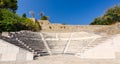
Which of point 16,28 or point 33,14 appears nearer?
point 16,28

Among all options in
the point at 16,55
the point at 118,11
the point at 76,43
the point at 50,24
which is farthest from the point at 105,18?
the point at 16,55

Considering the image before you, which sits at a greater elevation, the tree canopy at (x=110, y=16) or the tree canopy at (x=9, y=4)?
the tree canopy at (x=9, y=4)

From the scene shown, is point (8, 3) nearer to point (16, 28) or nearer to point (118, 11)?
point (16, 28)

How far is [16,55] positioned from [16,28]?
13.0 meters

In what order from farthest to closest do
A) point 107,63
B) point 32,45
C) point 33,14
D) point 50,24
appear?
point 33,14 < point 50,24 < point 32,45 < point 107,63

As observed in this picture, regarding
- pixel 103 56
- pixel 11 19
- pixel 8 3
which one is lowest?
pixel 103 56

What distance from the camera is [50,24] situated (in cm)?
4028

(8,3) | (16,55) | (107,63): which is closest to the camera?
(107,63)

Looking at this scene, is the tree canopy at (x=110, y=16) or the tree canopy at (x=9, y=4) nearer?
the tree canopy at (x=9, y=4)

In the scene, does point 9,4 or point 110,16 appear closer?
point 9,4

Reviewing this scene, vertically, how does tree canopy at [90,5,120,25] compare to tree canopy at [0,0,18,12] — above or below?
below

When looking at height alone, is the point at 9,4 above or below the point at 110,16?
above

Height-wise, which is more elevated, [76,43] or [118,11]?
[118,11]

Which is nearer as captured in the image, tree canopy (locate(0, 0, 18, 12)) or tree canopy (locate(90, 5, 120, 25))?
tree canopy (locate(0, 0, 18, 12))
